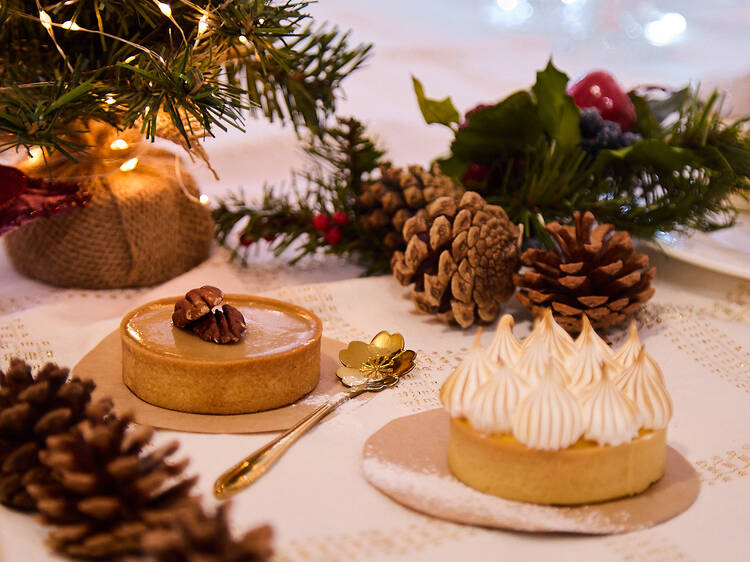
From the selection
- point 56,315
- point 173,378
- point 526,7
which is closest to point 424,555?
point 173,378

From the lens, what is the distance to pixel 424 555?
75 centimetres

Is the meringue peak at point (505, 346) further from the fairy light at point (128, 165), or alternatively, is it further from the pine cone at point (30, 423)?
the fairy light at point (128, 165)

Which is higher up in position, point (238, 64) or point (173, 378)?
point (238, 64)

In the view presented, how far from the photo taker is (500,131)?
1.43m

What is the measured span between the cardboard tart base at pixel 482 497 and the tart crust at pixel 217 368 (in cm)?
15

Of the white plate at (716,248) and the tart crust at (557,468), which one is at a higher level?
the white plate at (716,248)

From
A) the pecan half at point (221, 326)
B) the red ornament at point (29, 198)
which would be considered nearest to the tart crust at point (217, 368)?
the pecan half at point (221, 326)

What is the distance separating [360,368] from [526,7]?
2289 millimetres

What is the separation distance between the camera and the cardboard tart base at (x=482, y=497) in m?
0.77

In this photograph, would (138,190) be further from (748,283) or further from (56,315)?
(748,283)

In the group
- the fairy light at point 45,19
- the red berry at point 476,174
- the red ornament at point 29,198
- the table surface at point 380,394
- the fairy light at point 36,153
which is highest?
the fairy light at point 45,19

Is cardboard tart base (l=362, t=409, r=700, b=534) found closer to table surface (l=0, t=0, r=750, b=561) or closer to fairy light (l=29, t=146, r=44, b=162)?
table surface (l=0, t=0, r=750, b=561)

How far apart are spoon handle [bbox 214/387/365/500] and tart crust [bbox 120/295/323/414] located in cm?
6

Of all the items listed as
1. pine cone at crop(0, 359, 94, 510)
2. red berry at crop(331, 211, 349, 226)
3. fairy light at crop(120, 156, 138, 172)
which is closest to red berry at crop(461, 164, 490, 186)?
red berry at crop(331, 211, 349, 226)
